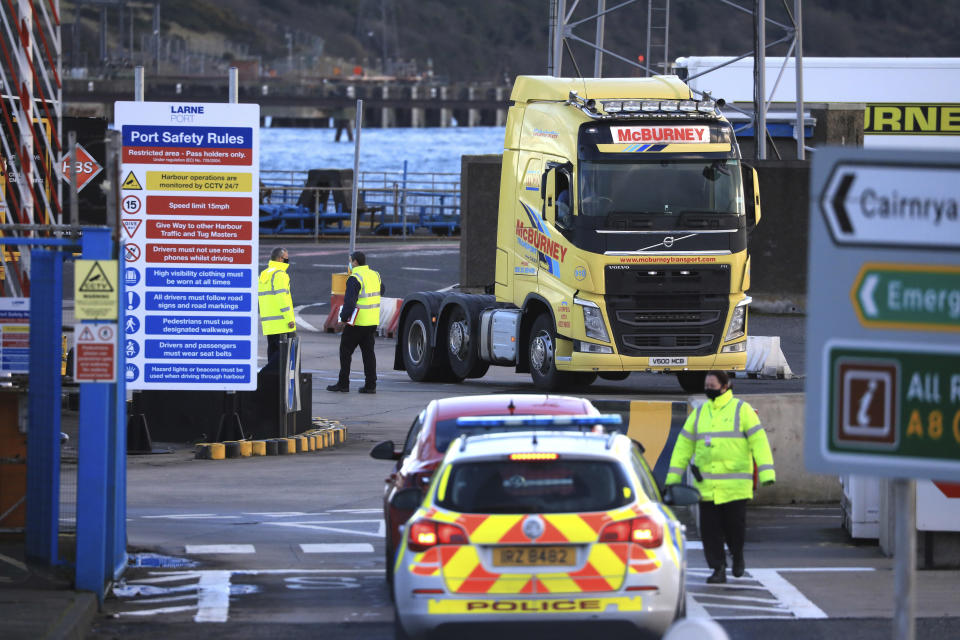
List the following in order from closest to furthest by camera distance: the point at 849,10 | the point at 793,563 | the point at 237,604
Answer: the point at 237,604 → the point at 793,563 → the point at 849,10

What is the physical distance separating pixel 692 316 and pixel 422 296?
16.3 ft

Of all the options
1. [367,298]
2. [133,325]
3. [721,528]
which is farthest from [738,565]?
[367,298]

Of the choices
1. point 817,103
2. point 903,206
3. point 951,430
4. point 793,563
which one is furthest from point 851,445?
point 817,103

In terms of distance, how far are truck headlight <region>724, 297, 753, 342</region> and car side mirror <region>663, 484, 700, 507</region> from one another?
39.4 feet

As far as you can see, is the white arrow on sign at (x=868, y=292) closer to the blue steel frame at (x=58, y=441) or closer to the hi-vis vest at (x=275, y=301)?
the blue steel frame at (x=58, y=441)

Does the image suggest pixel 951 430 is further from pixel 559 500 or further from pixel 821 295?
pixel 559 500

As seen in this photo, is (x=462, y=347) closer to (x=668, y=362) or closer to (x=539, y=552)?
(x=668, y=362)

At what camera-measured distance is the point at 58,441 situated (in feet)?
39.2

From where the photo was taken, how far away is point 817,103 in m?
41.9

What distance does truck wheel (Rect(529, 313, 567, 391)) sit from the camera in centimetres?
2295

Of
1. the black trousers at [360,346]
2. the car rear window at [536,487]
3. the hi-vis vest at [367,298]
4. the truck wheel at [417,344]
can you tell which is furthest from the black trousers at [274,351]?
the car rear window at [536,487]

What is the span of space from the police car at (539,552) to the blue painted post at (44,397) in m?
3.61

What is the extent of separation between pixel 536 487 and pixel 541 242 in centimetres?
1376

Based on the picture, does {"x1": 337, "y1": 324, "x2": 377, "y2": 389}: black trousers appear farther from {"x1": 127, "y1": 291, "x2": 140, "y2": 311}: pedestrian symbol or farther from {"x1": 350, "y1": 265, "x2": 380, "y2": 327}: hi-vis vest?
{"x1": 127, "y1": 291, "x2": 140, "y2": 311}: pedestrian symbol
